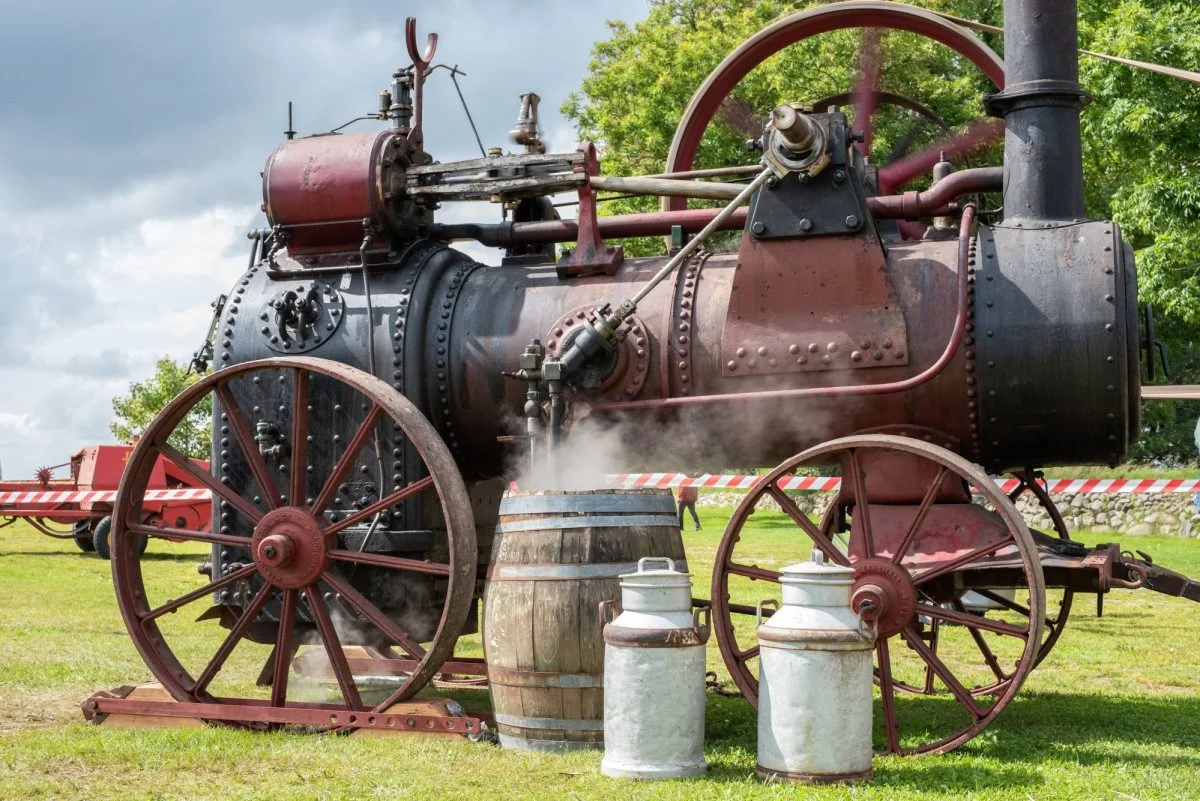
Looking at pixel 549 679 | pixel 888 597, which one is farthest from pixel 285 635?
pixel 888 597

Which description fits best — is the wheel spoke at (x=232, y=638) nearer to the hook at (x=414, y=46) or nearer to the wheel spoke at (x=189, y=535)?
the wheel spoke at (x=189, y=535)

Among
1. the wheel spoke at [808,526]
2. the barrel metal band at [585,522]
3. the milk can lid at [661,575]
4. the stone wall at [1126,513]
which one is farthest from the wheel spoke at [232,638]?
the stone wall at [1126,513]

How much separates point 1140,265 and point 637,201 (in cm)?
752

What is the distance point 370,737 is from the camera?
16.9 ft

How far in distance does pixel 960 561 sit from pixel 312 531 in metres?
2.49

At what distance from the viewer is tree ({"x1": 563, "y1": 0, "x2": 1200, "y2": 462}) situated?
15.6 metres

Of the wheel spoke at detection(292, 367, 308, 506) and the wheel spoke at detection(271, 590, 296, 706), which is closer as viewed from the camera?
the wheel spoke at detection(271, 590, 296, 706)

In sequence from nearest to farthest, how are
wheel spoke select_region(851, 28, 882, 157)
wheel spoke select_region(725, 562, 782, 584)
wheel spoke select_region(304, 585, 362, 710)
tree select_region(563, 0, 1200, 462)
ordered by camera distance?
wheel spoke select_region(725, 562, 782, 584), wheel spoke select_region(304, 585, 362, 710), wheel spoke select_region(851, 28, 882, 157), tree select_region(563, 0, 1200, 462)

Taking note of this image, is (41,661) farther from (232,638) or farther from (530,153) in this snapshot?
(530,153)

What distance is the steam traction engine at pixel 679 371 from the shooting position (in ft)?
16.9

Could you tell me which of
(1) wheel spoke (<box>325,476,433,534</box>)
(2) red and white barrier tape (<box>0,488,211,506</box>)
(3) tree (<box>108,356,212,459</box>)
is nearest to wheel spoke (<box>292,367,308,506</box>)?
(1) wheel spoke (<box>325,476,433,534</box>)

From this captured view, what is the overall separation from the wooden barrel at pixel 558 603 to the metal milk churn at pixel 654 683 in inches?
11.5

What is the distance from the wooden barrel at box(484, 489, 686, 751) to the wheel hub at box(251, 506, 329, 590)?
871mm

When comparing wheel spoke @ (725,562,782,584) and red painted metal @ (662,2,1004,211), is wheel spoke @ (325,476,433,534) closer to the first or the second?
wheel spoke @ (725,562,782,584)
